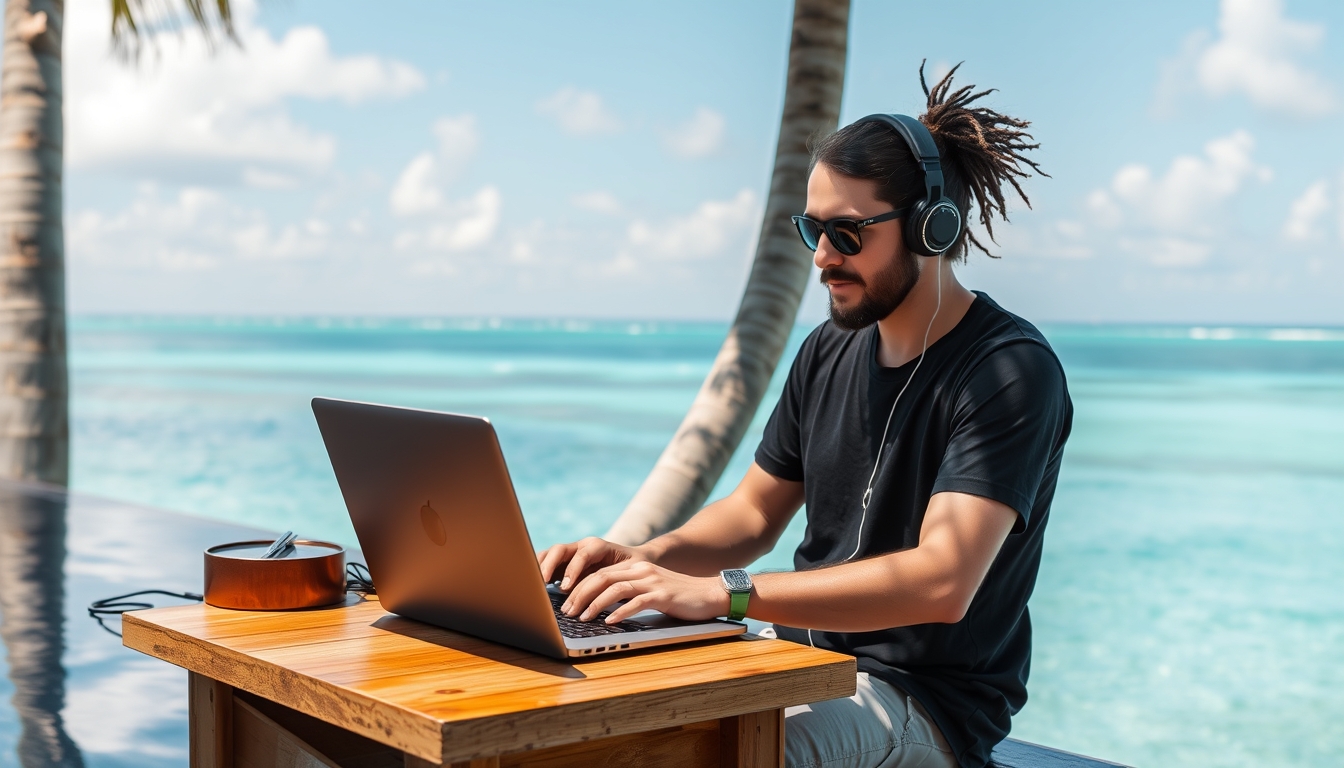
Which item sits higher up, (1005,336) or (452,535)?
(1005,336)

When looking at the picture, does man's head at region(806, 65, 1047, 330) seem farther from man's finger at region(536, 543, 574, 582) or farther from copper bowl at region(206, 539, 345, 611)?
copper bowl at region(206, 539, 345, 611)

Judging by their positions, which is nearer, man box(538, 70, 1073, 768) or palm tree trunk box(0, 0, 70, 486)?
man box(538, 70, 1073, 768)

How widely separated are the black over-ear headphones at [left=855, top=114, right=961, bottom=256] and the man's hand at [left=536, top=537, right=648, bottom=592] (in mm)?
737

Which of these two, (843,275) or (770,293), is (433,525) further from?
(770,293)

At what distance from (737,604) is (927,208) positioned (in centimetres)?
81

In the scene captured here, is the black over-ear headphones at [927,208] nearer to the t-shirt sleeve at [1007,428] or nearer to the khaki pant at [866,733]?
the t-shirt sleeve at [1007,428]

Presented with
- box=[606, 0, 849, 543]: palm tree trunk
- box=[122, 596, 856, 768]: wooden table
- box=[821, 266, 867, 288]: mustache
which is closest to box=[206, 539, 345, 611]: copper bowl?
box=[122, 596, 856, 768]: wooden table

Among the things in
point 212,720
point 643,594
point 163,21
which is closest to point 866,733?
point 643,594

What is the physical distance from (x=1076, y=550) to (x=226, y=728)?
13.9 m

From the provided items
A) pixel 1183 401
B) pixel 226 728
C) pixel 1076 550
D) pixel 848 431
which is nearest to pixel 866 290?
pixel 848 431

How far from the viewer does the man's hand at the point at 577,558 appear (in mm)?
1764

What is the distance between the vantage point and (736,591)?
1.64 m

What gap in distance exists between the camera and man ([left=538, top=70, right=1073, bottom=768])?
177 cm

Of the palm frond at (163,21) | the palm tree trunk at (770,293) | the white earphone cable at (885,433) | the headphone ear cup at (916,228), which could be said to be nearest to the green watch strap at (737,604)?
the white earphone cable at (885,433)
